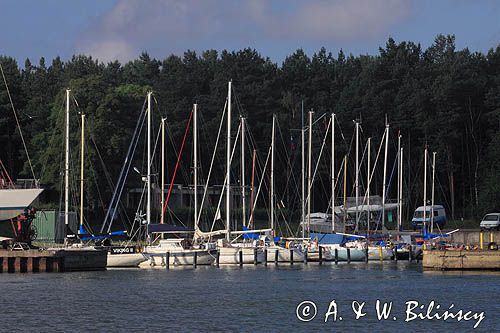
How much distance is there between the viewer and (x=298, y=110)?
509 ft

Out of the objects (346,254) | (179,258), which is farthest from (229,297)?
(346,254)

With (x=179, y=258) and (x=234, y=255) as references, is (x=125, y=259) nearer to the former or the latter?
(x=179, y=258)

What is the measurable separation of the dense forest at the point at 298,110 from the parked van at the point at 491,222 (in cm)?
960

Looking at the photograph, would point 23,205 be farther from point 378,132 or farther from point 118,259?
point 378,132

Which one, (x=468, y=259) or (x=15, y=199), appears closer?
(x=468, y=259)

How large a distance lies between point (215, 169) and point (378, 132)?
73.1ft

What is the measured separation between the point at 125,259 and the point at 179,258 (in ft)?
14.0

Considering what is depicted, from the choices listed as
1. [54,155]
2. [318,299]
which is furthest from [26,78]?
[318,299]

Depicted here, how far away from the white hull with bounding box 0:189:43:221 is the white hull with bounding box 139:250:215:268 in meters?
9.58

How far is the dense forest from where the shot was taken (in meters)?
125

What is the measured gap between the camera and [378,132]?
5979 inches

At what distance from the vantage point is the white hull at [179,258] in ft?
289

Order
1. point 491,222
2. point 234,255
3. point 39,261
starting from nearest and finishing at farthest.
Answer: point 39,261 → point 234,255 → point 491,222

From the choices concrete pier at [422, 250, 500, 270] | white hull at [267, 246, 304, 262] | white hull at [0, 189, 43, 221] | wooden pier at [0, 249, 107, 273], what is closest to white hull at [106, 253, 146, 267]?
wooden pier at [0, 249, 107, 273]
